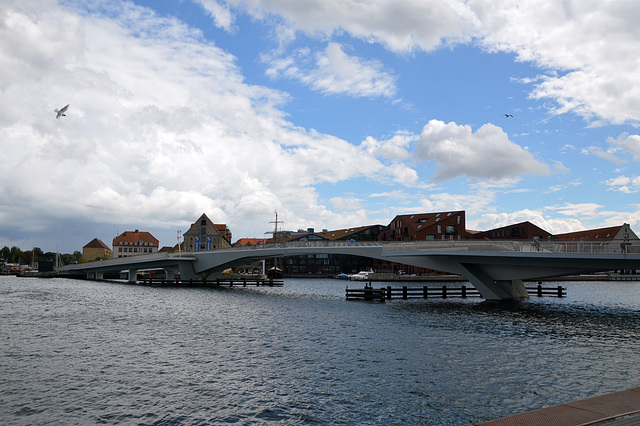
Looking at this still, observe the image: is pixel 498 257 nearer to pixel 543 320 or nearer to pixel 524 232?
pixel 543 320

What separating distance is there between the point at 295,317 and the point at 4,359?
22536mm

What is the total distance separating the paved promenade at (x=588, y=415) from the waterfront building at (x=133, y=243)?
188 metres

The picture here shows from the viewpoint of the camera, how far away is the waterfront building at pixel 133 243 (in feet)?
601

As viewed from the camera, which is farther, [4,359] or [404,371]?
[4,359]

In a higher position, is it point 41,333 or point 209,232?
point 209,232

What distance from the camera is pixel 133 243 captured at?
185 meters

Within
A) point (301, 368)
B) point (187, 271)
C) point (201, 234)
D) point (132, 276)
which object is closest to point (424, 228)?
point (187, 271)

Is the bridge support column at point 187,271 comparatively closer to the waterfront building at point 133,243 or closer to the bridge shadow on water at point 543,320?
the bridge shadow on water at point 543,320

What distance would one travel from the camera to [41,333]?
99.4 ft

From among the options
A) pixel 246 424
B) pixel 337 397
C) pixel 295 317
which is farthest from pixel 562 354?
pixel 295 317

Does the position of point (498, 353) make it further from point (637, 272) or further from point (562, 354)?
point (637, 272)

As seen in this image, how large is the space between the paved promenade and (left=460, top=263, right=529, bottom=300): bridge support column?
143 feet

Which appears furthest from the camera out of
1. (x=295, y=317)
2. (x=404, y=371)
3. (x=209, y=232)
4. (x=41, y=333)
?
(x=209, y=232)

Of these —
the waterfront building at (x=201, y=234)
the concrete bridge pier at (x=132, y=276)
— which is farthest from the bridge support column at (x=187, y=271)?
the waterfront building at (x=201, y=234)
